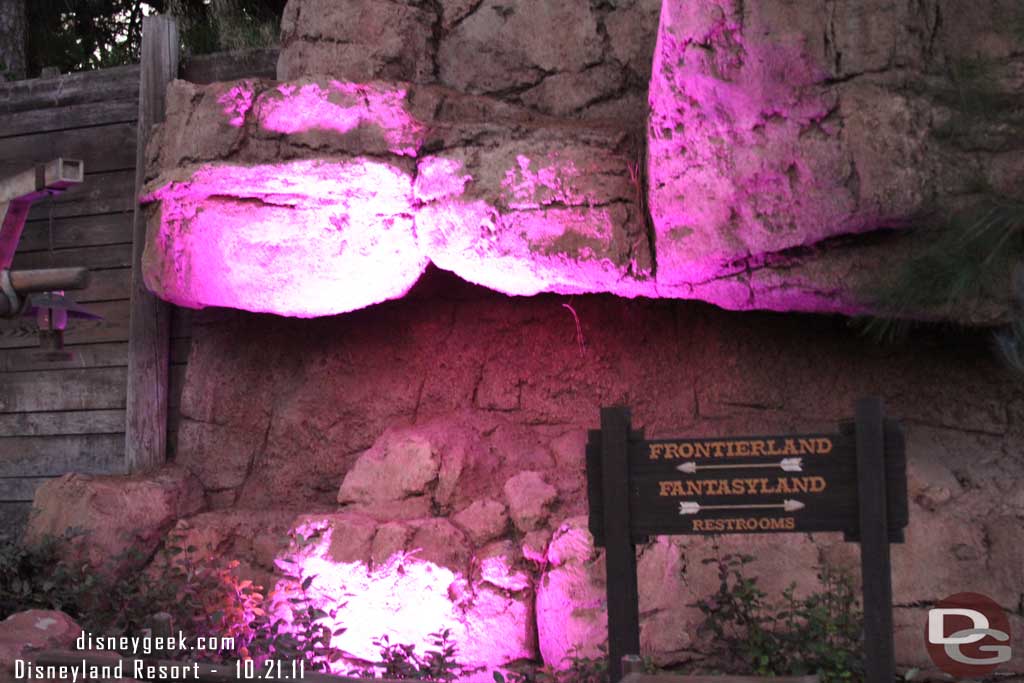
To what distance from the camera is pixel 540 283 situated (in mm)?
5996

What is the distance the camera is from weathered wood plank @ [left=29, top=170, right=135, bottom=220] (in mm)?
7523

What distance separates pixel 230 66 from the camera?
740 centimetres

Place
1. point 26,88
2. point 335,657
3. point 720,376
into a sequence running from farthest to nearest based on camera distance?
point 26,88 → point 720,376 → point 335,657

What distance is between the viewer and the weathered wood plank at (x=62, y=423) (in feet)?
24.3

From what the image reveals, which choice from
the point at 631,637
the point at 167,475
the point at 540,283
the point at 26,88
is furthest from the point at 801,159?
the point at 26,88

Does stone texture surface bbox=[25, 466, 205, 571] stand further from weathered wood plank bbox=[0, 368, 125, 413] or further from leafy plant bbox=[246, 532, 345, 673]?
leafy plant bbox=[246, 532, 345, 673]

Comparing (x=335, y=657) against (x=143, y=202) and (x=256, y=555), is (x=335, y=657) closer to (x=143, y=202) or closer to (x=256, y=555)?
(x=256, y=555)

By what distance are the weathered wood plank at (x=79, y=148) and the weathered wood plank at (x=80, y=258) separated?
52 cm

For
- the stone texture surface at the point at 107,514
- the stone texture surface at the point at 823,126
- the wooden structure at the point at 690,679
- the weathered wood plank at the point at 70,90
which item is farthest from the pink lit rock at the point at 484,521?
the weathered wood plank at the point at 70,90

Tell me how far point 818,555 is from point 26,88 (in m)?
5.82

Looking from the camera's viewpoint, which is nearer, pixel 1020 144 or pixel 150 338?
pixel 1020 144

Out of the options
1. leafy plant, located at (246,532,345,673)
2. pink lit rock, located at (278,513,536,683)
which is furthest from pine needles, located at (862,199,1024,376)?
leafy plant, located at (246,532,345,673)

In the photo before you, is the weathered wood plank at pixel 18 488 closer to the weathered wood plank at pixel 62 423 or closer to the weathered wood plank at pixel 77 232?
the weathered wood plank at pixel 62 423

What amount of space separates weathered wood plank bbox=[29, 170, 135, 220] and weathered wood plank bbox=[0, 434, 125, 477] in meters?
1.44
